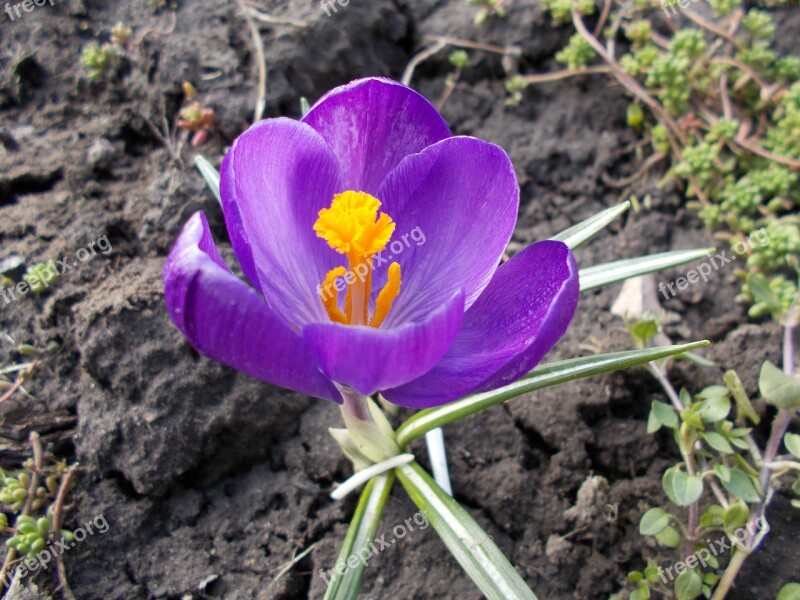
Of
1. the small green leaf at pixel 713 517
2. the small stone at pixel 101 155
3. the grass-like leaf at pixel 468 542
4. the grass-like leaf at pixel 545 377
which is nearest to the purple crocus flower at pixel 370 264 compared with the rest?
the grass-like leaf at pixel 545 377

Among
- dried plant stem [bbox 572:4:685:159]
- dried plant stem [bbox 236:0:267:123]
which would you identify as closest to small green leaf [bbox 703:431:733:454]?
dried plant stem [bbox 572:4:685:159]

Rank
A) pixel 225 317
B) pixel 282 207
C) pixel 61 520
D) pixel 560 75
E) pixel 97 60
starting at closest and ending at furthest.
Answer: pixel 225 317
pixel 282 207
pixel 61 520
pixel 97 60
pixel 560 75

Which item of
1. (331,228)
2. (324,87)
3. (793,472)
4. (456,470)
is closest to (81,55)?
(324,87)

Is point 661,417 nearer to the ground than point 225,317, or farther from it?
nearer to the ground

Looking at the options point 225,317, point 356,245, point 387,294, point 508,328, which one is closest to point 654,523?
point 508,328

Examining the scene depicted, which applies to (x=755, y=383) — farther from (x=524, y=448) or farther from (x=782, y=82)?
(x=782, y=82)

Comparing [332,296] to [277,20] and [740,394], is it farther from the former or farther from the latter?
[277,20]

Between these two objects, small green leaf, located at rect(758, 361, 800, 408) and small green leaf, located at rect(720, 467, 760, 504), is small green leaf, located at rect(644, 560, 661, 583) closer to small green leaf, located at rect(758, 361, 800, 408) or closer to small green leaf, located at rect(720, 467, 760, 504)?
small green leaf, located at rect(720, 467, 760, 504)
